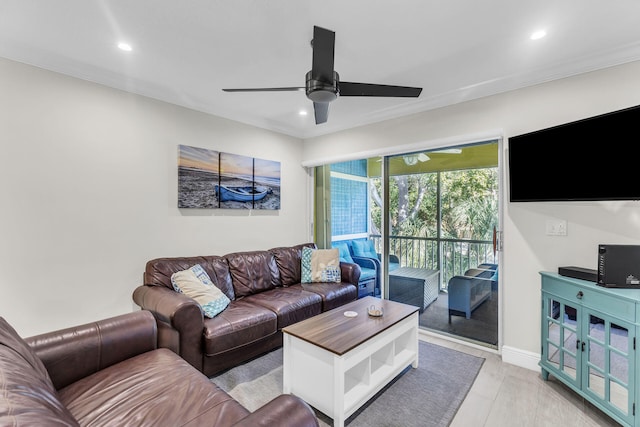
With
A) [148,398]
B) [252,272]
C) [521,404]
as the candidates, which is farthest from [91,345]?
[521,404]

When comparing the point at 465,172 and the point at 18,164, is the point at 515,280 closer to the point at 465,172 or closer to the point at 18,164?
the point at 465,172

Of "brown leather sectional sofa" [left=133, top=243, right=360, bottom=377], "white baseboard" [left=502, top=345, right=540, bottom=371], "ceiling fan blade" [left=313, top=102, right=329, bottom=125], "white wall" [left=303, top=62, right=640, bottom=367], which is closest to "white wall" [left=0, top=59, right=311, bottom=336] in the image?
"brown leather sectional sofa" [left=133, top=243, right=360, bottom=377]

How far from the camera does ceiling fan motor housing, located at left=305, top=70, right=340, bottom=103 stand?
1.81 meters

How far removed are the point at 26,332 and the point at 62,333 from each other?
3.66 ft

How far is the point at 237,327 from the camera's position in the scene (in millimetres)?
2406

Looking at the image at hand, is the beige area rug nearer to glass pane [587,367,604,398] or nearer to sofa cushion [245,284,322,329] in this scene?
sofa cushion [245,284,322,329]

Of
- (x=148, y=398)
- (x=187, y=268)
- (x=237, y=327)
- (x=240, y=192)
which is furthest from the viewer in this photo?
(x=240, y=192)

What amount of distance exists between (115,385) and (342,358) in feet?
4.05

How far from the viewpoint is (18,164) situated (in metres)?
2.24

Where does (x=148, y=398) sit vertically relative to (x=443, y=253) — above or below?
below

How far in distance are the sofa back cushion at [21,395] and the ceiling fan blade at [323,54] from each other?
184cm

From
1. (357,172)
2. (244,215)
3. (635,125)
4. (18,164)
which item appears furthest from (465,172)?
(18,164)

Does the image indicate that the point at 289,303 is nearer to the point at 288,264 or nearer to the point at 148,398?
the point at 288,264

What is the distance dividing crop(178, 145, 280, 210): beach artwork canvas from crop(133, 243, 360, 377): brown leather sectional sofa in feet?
2.10
